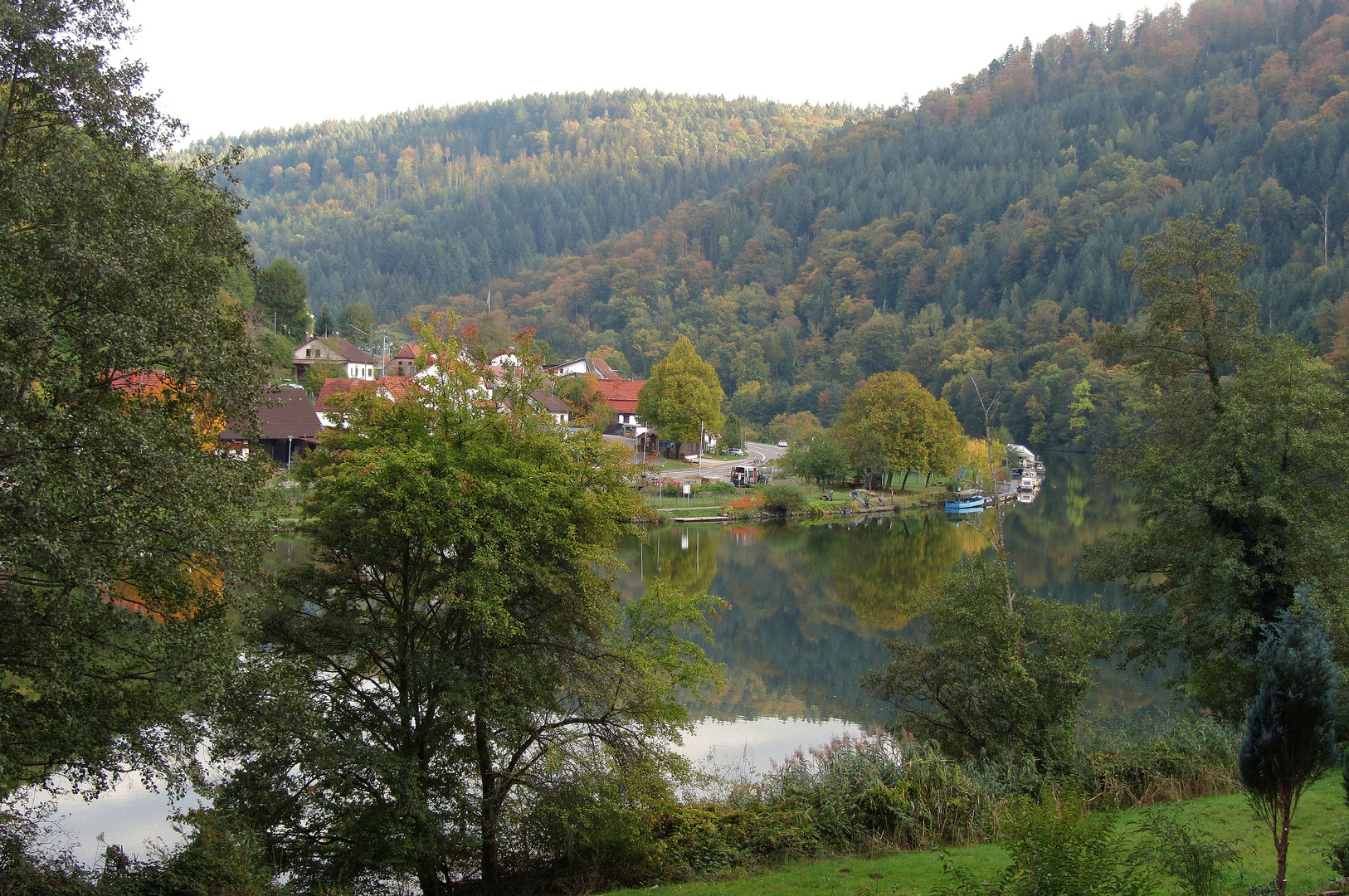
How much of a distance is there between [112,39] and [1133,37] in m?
219

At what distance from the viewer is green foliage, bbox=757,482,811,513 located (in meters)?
53.3

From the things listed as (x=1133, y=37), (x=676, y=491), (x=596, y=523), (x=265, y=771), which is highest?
(x=1133, y=37)

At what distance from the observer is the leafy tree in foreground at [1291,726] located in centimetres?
716

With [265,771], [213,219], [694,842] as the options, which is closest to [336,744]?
[265,771]

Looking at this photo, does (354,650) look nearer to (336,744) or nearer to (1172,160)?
(336,744)

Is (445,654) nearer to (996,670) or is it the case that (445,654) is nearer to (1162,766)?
(996,670)

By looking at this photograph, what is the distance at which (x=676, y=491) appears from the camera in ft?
183

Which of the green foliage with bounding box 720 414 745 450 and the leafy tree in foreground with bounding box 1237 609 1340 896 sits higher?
the leafy tree in foreground with bounding box 1237 609 1340 896

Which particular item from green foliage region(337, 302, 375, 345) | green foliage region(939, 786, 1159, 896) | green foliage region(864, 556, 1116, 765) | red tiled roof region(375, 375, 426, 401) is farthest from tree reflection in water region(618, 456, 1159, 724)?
green foliage region(337, 302, 375, 345)

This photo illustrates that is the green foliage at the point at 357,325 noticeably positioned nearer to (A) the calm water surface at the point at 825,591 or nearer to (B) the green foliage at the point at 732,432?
(B) the green foliage at the point at 732,432

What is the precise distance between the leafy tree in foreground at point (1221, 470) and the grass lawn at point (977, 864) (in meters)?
4.71

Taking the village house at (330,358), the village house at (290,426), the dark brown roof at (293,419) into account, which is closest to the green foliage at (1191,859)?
the dark brown roof at (293,419)

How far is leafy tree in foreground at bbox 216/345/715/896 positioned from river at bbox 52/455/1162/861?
3481mm

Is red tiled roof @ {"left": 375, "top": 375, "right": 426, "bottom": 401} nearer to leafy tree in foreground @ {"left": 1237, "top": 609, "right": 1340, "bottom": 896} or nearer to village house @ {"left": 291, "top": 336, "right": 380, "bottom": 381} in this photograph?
leafy tree in foreground @ {"left": 1237, "top": 609, "right": 1340, "bottom": 896}
